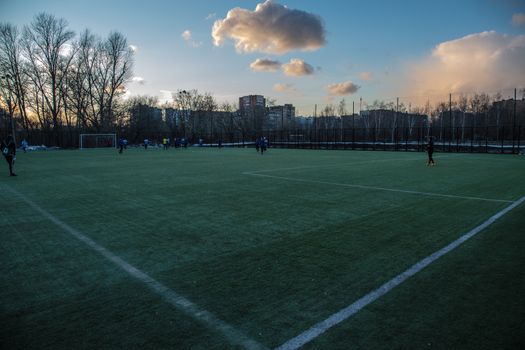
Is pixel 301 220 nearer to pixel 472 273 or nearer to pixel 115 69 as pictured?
pixel 472 273

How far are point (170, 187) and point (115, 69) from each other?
199 feet

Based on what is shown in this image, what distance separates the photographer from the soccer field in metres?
2.98

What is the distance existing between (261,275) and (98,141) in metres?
59.1

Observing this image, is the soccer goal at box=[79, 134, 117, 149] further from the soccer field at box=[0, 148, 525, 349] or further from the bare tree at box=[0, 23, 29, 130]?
the soccer field at box=[0, 148, 525, 349]

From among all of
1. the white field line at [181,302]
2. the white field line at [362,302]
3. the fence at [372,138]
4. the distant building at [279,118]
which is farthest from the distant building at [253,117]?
the white field line at [362,302]

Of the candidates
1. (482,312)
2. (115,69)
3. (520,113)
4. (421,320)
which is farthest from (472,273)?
(115,69)

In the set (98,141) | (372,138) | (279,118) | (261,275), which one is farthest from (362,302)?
(279,118)

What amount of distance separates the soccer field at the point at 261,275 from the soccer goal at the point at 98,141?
51.7m

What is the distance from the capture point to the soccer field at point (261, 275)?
9.78 ft

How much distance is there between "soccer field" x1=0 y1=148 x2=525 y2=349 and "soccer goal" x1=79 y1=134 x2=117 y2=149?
51711 millimetres

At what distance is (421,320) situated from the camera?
126 inches

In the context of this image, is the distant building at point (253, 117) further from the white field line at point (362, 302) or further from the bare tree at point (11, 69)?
the white field line at point (362, 302)

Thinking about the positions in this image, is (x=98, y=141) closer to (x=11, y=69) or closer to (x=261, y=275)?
(x=11, y=69)

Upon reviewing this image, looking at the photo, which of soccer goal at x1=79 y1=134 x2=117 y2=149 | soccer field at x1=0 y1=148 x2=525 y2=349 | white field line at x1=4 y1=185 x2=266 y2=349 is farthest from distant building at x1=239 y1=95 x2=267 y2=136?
white field line at x1=4 y1=185 x2=266 y2=349
